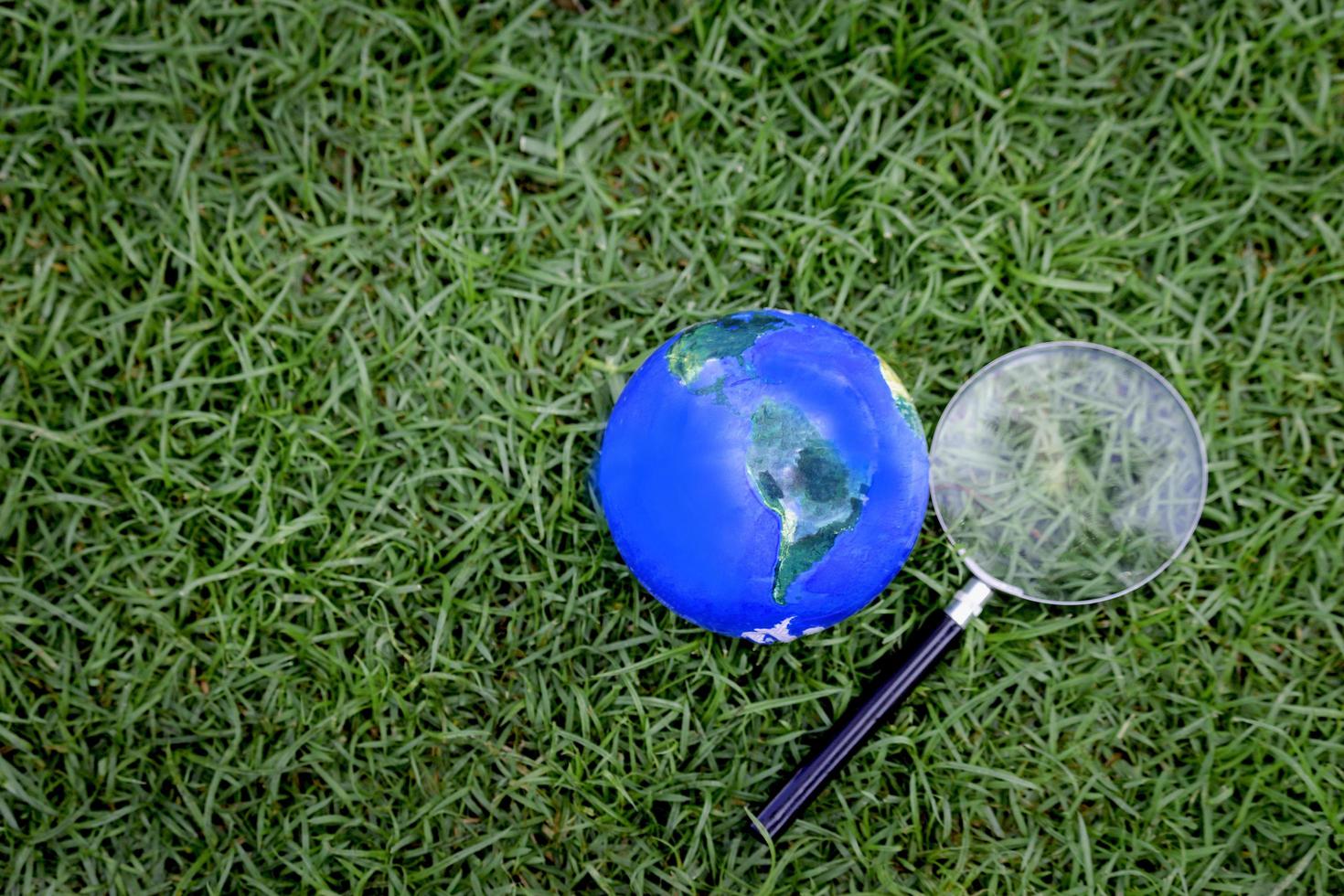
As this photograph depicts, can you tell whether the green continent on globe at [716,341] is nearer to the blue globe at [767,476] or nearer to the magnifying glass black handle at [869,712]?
the blue globe at [767,476]

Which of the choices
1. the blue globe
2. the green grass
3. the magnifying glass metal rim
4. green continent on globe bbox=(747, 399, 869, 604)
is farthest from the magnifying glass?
green continent on globe bbox=(747, 399, 869, 604)

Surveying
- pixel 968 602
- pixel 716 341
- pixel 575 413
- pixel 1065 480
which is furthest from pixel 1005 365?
pixel 575 413

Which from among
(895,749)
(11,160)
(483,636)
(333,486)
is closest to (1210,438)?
(895,749)

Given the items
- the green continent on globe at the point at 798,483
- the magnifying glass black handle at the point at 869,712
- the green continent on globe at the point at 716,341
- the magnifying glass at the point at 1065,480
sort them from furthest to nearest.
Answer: the magnifying glass at the point at 1065,480 → the magnifying glass black handle at the point at 869,712 → the green continent on globe at the point at 716,341 → the green continent on globe at the point at 798,483

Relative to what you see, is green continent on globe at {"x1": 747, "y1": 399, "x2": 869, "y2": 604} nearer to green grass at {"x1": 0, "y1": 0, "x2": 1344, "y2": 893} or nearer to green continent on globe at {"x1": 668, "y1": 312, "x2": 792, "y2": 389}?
green continent on globe at {"x1": 668, "y1": 312, "x2": 792, "y2": 389}

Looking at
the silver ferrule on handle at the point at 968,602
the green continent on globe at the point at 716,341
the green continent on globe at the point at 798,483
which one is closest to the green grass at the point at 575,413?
the silver ferrule on handle at the point at 968,602
